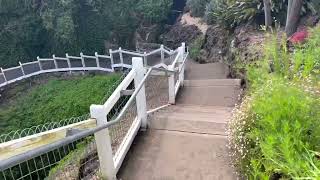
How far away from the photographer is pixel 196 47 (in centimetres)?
1677

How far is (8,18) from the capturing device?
17469 mm

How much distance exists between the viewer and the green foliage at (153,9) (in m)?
18.5

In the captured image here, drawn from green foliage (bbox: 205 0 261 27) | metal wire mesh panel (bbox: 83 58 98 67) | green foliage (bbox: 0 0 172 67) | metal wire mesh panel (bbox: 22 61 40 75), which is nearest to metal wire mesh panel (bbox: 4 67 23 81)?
metal wire mesh panel (bbox: 22 61 40 75)

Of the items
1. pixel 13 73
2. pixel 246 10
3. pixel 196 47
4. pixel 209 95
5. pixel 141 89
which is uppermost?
pixel 246 10

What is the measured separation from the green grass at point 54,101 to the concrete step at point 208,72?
287cm

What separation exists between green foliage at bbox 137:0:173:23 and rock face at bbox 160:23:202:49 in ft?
3.07

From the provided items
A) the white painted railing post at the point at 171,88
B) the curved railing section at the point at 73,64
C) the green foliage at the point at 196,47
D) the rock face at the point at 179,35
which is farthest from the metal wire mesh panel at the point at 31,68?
the white painted railing post at the point at 171,88

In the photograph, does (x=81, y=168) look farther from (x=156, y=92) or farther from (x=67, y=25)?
(x=67, y=25)

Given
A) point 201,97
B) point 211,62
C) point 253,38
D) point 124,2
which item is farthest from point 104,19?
point 201,97

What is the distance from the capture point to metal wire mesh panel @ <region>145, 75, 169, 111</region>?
7613 millimetres

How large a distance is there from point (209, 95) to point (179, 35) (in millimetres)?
10597

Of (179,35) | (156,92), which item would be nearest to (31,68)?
(179,35)

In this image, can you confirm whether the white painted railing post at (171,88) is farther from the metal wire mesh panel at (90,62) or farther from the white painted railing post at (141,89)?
the metal wire mesh panel at (90,62)

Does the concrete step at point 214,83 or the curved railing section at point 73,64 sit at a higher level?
the concrete step at point 214,83
